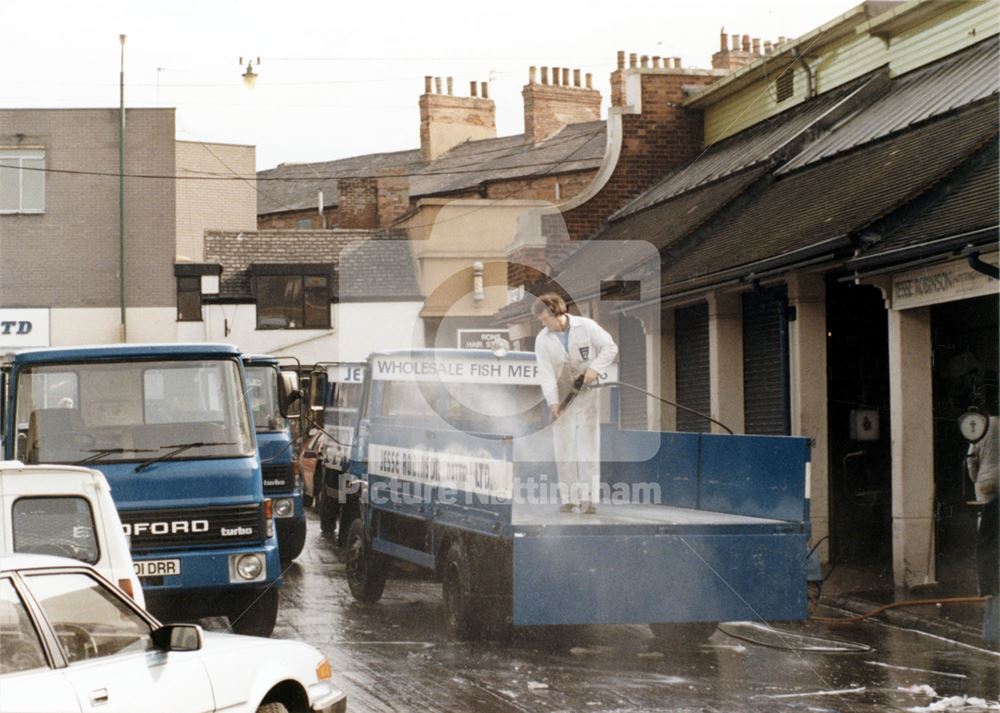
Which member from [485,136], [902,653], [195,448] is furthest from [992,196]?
[485,136]

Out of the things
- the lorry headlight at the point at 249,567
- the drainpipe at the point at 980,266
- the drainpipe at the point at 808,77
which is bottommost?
the lorry headlight at the point at 249,567

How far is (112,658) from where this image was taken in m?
6.21

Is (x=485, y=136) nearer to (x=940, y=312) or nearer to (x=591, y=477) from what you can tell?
(x=940, y=312)

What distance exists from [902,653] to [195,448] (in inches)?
229

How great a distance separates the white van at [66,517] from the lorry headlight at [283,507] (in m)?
8.18

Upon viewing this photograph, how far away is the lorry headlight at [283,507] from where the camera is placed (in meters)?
17.8

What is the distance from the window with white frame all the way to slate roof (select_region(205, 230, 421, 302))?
5.91 m

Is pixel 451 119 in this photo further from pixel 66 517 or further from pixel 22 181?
pixel 66 517

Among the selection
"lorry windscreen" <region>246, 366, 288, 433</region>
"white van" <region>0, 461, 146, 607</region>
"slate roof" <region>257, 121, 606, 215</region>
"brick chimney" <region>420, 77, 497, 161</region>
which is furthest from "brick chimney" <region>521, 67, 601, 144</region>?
"white van" <region>0, 461, 146, 607</region>

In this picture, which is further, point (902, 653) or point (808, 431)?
point (808, 431)

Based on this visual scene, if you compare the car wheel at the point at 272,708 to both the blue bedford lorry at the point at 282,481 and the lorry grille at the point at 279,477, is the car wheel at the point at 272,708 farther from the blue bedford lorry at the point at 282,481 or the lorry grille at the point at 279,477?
the lorry grille at the point at 279,477

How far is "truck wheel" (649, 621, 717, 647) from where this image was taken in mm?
12781

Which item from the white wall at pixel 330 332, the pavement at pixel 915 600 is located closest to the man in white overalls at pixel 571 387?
the pavement at pixel 915 600

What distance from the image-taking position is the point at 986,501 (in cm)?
1296
